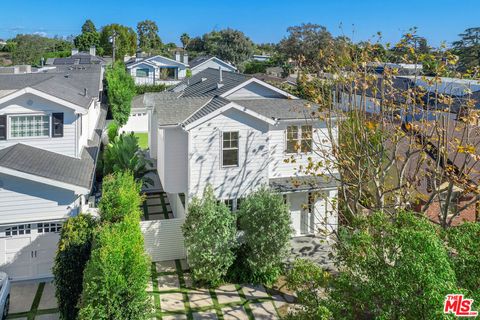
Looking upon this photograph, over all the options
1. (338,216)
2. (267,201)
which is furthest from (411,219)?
(338,216)

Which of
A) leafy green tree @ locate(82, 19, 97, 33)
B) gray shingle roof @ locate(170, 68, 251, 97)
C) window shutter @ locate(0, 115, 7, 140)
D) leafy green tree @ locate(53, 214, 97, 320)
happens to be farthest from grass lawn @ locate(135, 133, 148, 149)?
leafy green tree @ locate(82, 19, 97, 33)

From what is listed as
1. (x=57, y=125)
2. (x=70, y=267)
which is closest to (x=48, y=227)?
(x=70, y=267)

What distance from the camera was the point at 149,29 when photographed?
12494cm

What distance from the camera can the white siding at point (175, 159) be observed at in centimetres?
1972

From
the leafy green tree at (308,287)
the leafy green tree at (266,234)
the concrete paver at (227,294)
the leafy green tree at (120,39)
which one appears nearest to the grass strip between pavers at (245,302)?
the concrete paver at (227,294)

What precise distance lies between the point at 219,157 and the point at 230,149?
24.6 inches

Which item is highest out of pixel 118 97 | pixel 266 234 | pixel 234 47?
pixel 234 47

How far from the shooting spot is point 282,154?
71.2 ft

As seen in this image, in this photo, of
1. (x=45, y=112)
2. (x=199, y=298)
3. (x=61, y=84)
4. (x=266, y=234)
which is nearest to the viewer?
(x=199, y=298)

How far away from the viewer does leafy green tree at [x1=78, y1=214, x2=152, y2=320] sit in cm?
1142

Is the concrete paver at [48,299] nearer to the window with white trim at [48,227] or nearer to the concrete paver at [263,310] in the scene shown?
the window with white trim at [48,227]

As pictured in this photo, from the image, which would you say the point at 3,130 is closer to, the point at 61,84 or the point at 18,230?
the point at 18,230

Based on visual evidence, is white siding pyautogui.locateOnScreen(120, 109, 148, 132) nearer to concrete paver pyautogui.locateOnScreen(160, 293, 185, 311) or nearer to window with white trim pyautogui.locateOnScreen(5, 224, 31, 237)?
window with white trim pyautogui.locateOnScreen(5, 224, 31, 237)

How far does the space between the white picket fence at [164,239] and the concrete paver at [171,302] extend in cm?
283
